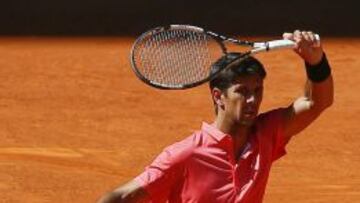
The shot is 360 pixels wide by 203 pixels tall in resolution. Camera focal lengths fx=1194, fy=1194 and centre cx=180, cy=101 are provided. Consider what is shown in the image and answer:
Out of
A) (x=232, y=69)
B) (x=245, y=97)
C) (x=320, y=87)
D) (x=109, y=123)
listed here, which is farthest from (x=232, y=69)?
(x=109, y=123)

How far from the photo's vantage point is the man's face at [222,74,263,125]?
530 centimetres

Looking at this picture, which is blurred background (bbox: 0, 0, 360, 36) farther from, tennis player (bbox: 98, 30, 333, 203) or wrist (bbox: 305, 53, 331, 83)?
tennis player (bbox: 98, 30, 333, 203)

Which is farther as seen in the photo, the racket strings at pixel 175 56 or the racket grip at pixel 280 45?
the racket strings at pixel 175 56

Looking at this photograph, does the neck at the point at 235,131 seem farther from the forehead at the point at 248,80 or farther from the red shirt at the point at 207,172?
the forehead at the point at 248,80

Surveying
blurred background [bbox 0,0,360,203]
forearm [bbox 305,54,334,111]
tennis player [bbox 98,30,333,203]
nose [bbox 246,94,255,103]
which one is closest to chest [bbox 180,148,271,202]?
tennis player [bbox 98,30,333,203]

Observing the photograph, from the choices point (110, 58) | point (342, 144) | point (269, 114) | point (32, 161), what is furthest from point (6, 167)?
point (269, 114)

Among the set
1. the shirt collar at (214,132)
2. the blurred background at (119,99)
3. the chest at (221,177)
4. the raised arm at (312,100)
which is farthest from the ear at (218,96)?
the blurred background at (119,99)

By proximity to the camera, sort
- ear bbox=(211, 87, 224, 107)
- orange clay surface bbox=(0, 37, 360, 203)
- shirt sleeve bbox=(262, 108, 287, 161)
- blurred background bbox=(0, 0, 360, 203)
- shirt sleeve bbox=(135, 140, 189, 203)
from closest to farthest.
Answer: shirt sleeve bbox=(135, 140, 189, 203) → ear bbox=(211, 87, 224, 107) → shirt sleeve bbox=(262, 108, 287, 161) → orange clay surface bbox=(0, 37, 360, 203) → blurred background bbox=(0, 0, 360, 203)

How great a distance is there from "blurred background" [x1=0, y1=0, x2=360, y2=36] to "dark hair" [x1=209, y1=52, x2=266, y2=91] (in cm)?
1079

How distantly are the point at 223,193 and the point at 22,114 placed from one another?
23.6ft

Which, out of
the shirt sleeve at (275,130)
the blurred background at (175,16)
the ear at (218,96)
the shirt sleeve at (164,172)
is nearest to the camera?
the shirt sleeve at (164,172)

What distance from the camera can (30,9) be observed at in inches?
682

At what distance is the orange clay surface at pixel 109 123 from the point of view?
33.4 ft

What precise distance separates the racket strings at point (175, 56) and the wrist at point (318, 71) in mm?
611
